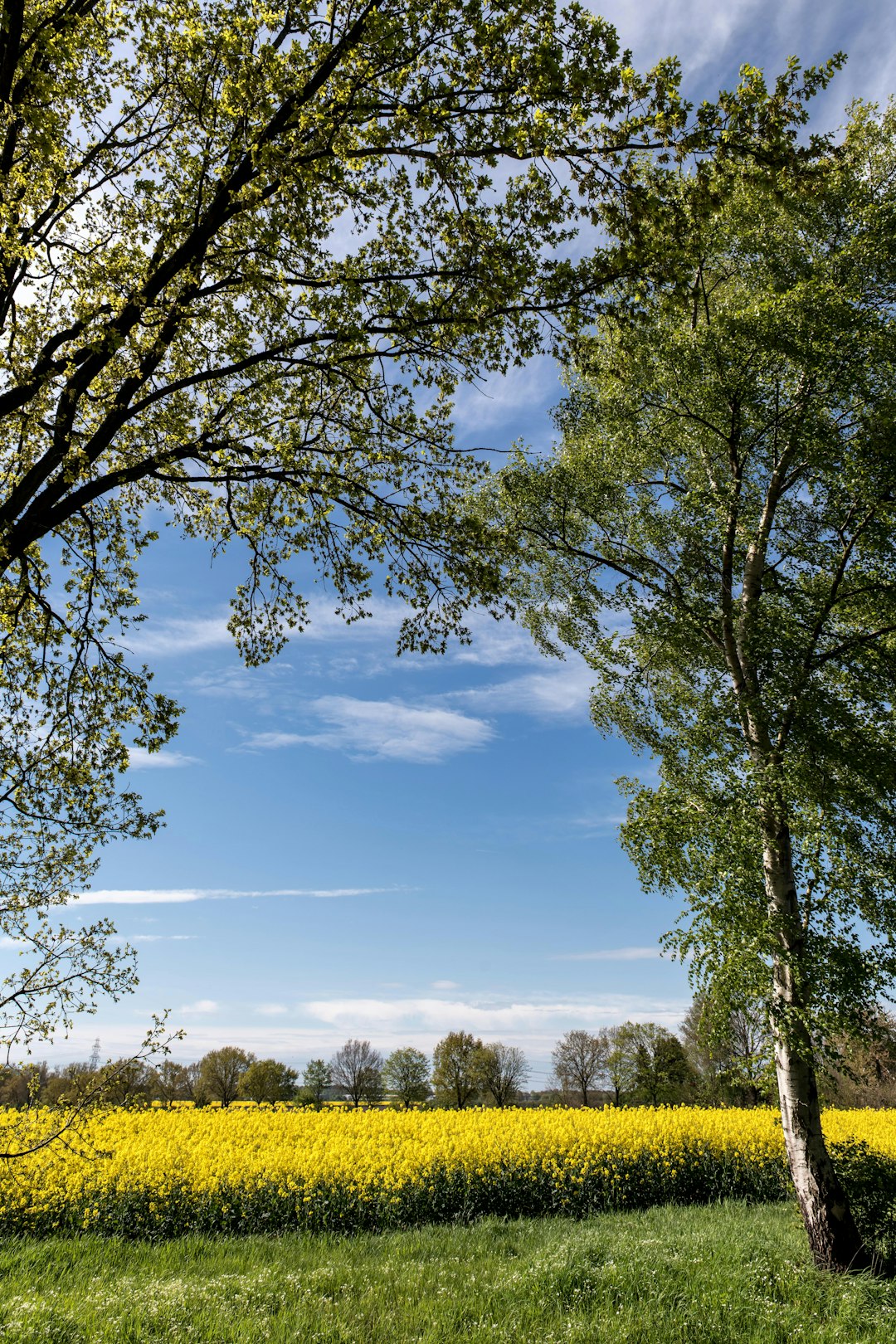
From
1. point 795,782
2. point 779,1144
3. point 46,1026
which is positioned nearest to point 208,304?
point 46,1026

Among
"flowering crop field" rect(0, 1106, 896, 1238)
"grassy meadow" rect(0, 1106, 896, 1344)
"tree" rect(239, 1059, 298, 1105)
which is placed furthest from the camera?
"tree" rect(239, 1059, 298, 1105)

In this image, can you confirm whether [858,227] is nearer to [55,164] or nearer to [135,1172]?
[55,164]

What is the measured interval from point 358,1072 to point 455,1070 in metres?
13.7

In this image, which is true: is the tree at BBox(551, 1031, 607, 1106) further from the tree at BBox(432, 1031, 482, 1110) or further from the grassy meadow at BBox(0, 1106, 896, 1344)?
the grassy meadow at BBox(0, 1106, 896, 1344)

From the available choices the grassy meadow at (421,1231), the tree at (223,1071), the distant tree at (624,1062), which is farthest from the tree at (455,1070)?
the grassy meadow at (421,1231)

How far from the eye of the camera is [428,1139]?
14.5m

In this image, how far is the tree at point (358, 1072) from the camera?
54188 millimetres

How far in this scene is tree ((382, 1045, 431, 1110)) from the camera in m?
52.5

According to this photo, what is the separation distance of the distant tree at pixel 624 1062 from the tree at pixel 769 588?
39.7m

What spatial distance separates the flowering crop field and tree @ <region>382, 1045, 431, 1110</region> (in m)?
39.1

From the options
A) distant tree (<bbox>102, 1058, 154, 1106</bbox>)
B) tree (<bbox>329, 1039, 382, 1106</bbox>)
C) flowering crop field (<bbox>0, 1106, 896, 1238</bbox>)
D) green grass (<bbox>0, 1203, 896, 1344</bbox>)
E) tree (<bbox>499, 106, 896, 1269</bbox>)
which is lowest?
tree (<bbox>329, 1039, 382, 1106</bbox>)

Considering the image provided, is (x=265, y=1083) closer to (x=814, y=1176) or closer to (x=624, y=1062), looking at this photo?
(x=624, y=1062)

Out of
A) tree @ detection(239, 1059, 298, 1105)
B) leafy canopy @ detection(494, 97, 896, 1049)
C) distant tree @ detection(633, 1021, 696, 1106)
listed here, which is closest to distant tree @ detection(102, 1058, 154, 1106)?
leafy canopy @ detection(494, 97, 896, 1049)

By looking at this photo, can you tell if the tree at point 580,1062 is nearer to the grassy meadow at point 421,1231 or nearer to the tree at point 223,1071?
the tree at point 223,1071
